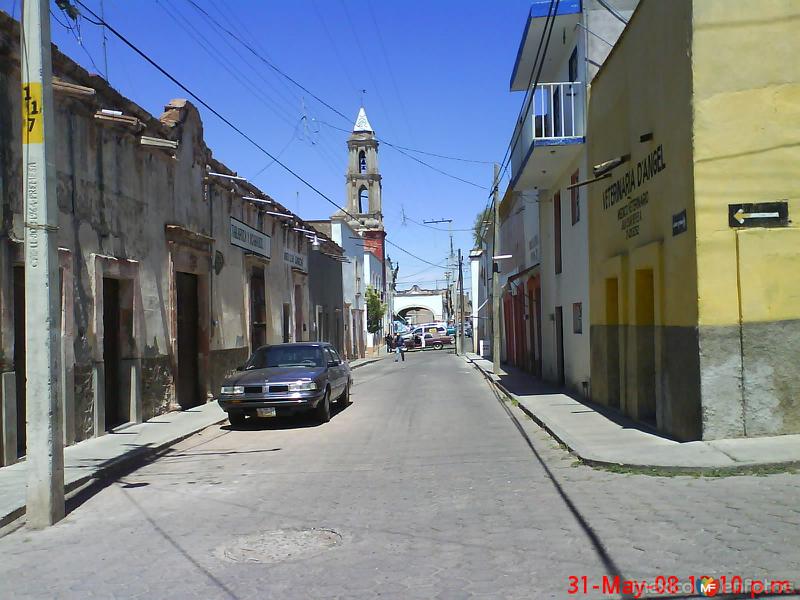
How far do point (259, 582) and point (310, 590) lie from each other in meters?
0.41

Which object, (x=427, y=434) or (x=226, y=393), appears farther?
(x=226, y=393)

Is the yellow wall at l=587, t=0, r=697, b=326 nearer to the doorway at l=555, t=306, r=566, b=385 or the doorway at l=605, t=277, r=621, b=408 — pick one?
the doorway at l=605, t=277, r=621, b=408

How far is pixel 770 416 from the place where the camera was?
9156 mm

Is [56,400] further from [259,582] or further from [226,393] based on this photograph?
[226,393]

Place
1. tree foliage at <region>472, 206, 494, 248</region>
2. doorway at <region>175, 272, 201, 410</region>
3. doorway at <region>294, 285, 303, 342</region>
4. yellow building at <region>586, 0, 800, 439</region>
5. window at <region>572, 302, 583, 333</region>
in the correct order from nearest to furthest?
yellow building at <region>586, 0, 800, 439</region> < doorway at <region>175, 272, 201, 410</region> < window at <region>572, 302, 583, 333</region> < doorway at <region>294, 285, 303, 342</region> < tree foliage at <region>472, 206, 494, 248</region>

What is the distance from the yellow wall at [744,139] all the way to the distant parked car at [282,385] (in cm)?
713

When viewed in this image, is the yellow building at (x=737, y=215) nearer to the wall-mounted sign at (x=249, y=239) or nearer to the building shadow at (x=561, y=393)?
the building shadow at (x=561, y=393)

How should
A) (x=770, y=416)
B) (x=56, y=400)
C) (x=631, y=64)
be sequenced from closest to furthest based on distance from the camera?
(x=56, y=400) → (x=770, y=416) → (x=631, y=64)

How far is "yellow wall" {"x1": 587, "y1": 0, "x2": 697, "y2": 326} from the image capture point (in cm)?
962

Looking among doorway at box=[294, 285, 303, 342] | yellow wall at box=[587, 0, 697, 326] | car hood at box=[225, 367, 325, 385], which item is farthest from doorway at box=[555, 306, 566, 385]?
doorway at box=[294, 285, 303, 342]

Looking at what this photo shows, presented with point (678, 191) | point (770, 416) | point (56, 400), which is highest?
point (678, 191)

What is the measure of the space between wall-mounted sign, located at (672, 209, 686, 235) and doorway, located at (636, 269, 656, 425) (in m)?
1.97

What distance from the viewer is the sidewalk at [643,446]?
820cm

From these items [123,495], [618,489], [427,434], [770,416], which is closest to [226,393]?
[427,434]
